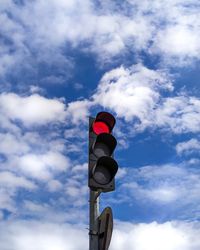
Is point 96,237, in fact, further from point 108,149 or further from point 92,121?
point 92,121

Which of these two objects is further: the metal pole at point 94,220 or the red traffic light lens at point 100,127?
the red traffic light lens at point 100,127

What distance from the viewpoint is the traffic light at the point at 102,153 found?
450 centimetres

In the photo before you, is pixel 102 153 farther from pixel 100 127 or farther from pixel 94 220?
pixel 94 220

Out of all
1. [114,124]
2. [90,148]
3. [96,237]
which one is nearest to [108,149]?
[90,148]

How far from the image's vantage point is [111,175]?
4598 mm

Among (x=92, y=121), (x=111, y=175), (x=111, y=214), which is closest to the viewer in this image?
(x=111, y=214)

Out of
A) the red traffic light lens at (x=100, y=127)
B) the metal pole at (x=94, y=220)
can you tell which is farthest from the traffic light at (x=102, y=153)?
the metal pole at (x=94, y=220)

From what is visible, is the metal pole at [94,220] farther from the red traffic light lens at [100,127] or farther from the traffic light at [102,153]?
the red traffic light lens at [100,127]

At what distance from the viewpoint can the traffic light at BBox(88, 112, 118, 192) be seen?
177 inches

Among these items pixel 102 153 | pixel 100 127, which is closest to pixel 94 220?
pixel 102 153

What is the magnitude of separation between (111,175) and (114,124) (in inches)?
35.1

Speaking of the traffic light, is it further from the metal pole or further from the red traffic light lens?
the metal pole

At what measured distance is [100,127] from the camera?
522 cm

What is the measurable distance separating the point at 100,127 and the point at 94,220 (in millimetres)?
1193
